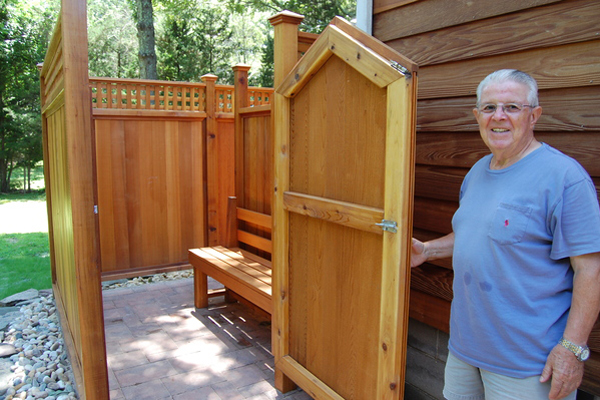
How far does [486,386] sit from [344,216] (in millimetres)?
970

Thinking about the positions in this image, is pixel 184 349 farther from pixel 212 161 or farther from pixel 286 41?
pixel 212 161

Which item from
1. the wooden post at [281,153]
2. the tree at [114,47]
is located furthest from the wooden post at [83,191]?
the tree at [114,47]

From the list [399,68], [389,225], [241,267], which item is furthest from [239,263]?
[399,68]

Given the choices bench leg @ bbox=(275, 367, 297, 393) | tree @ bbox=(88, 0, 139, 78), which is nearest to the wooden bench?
bench leg @ bbox=(275, 367, 297, 393)

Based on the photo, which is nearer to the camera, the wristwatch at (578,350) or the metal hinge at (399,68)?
the wristwatch at (578,350)

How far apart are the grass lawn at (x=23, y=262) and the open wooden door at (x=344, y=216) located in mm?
3616

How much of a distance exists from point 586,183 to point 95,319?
81.8 inches

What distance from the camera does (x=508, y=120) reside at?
1.51 meters

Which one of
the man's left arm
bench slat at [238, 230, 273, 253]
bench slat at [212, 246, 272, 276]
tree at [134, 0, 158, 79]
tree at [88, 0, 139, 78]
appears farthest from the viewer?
tree at [88, 0, 139, 78]

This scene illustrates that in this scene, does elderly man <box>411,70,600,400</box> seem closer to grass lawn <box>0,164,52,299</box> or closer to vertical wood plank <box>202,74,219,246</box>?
vertical wood plank <box>202,74,219,246</box>

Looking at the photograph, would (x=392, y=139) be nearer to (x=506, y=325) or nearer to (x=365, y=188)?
(x=365, y=188)

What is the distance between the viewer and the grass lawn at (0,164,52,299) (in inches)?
208

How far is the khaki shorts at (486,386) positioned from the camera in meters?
1.50

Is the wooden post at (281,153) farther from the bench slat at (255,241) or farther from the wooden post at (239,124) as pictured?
the wooden post at (239,124)
